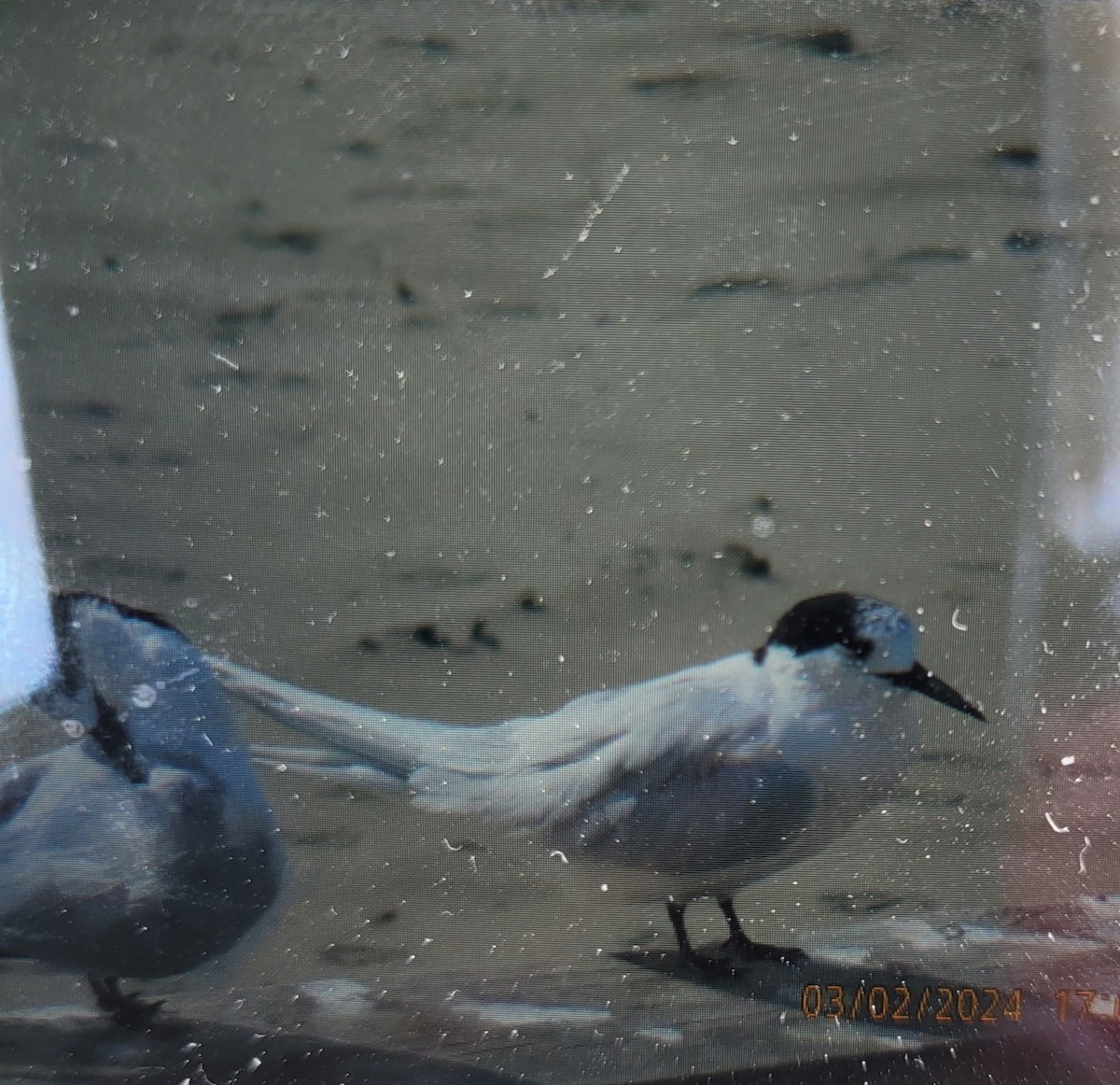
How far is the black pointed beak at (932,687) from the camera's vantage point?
837mm

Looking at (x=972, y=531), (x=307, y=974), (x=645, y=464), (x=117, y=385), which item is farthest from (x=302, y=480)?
(x=972, y=531)

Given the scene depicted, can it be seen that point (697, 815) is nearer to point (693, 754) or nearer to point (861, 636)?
point (693, 754)

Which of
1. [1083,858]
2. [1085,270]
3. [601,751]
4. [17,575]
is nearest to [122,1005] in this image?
[17,575]

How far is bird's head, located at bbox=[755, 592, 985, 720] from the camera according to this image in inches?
32.3

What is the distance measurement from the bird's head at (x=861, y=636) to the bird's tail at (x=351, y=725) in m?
0.34

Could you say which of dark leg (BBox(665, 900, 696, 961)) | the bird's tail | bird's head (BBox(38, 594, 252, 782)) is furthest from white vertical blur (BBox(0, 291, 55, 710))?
dark leg (BBox(665, 900, 696, 961))

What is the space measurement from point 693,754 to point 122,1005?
0.64m

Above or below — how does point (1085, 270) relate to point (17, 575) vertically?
above

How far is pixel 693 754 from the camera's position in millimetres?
836
